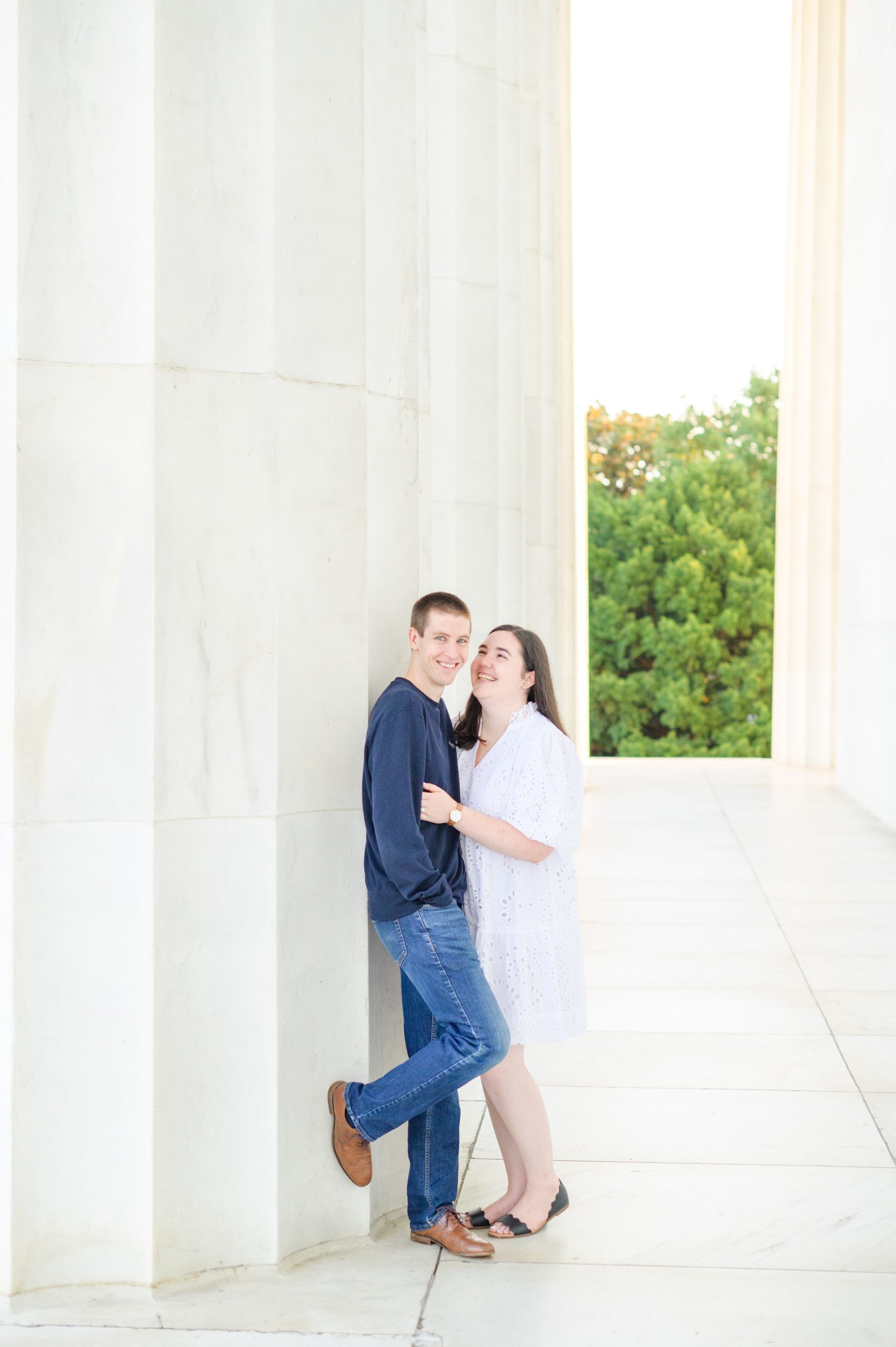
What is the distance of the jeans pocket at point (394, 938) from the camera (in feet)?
20.5

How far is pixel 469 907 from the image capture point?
6.70 meters

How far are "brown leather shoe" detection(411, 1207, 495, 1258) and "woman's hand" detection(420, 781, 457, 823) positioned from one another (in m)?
1.86

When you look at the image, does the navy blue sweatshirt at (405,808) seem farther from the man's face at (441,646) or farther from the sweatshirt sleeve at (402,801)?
the man's face at (441,646)

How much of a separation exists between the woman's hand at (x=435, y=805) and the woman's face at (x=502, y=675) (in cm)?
71

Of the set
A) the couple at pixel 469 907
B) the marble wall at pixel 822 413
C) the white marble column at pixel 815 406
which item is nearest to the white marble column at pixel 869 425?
the marble wall at pixel 822 413

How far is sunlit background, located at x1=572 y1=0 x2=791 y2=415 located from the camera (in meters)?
70.4

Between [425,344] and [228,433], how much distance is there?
2.25m

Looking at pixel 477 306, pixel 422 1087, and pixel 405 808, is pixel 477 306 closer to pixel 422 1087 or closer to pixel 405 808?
pixel 405 808

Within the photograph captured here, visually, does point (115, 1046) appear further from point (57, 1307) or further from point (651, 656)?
point (651, 656)

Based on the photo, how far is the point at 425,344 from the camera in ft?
26.6

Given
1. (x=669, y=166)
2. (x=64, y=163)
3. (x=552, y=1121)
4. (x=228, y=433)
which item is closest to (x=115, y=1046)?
(x=228, y=433)

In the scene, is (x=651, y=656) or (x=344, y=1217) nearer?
(x=344, y=1217)

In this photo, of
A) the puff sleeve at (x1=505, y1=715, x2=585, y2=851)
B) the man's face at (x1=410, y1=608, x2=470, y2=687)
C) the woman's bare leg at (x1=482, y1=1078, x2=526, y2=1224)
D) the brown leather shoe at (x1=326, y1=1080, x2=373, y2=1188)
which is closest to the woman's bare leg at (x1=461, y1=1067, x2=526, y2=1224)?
the woman's bare leg at (x1=482, y1=1078, x2=526, y2=1224)

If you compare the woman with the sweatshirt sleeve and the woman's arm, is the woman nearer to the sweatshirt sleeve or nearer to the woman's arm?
the woman's arm
